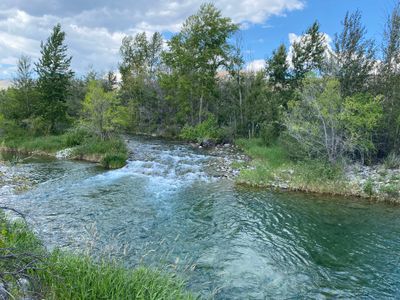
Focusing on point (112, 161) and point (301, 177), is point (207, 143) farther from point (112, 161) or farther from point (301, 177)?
point (301, 177)

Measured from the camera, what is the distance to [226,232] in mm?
10219

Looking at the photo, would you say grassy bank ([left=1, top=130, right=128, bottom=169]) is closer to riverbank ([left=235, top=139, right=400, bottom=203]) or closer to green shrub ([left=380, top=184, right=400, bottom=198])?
riverbank ([left=235, top=139, right=400, bottom=203])

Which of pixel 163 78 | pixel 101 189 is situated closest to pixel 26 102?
pixel 163 78

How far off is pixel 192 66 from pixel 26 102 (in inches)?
761

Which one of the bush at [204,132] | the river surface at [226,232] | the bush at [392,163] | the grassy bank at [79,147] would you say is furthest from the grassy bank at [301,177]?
the bush at [204,132]

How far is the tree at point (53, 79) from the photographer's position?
3172cm

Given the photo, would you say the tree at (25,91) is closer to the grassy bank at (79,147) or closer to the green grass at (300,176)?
Result: the grassy bank at (79,147)

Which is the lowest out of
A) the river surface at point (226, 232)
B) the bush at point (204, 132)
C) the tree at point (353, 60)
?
the river surface at point (226, 232)

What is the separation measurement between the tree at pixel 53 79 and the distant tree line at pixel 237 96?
0.34 ft

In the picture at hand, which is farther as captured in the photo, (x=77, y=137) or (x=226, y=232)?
(x=77, y=137)

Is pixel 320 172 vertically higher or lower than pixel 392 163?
lower

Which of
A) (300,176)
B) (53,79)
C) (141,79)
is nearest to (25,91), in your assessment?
(53,79)

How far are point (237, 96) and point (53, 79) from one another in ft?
68.6

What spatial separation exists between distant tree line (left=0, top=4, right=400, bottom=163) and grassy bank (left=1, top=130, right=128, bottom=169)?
1419mm
